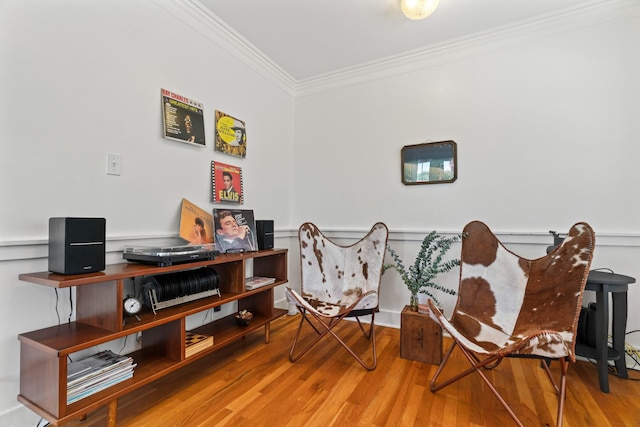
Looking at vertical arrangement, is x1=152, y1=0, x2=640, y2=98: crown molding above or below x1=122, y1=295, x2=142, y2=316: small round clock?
above

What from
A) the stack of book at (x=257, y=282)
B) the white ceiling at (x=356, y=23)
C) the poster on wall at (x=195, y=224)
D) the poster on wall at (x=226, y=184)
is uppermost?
the white ceiling at (x=356, y=23)

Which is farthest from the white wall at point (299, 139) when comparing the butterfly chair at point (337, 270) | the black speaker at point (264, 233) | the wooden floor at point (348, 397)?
the wooden floor at point (348, 397)

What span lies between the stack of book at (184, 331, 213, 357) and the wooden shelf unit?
1.0 inches

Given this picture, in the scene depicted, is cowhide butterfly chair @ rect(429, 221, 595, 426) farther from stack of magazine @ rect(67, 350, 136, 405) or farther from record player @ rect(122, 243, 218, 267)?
stack of magazine @ rect(67, 350, 136, 405)

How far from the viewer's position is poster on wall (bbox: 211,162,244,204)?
2232mm

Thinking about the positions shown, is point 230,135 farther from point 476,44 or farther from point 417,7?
point 476,44

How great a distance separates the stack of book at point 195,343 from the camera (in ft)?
5.30

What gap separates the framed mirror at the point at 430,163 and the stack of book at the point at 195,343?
195cm

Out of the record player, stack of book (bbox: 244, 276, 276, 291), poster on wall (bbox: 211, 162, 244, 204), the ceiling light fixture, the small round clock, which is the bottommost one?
stack of book (bbox: 244, 276, 276, 291)

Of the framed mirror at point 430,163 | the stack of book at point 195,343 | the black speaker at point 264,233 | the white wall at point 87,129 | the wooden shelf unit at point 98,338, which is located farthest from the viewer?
the framed mirror at point 430,163

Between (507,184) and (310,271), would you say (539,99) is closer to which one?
Result: (507,184)

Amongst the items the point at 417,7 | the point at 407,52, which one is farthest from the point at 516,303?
the point at 407,52

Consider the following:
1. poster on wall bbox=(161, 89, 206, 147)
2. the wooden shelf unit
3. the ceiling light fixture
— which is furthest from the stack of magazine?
the ceiling light fixture

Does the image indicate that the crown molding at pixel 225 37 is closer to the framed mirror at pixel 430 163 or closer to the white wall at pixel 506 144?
the white wall at pixel 506 144
